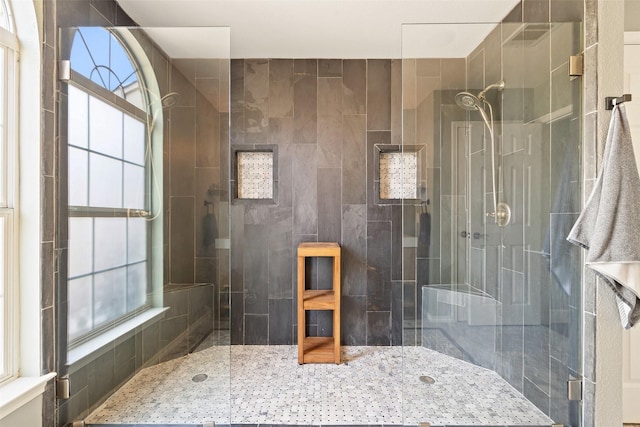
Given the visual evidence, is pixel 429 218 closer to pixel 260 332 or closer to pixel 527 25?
pixel 527 25

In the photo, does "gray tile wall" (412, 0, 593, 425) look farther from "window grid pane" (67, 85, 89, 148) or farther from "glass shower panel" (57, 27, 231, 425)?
"window grid pane" (67, 85, 89, 148)

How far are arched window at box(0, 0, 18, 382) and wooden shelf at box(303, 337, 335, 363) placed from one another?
5.44 ft

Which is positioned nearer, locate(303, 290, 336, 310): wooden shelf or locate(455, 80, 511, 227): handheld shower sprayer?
locate(455, 80, 511, 227): handheld shower sprayer

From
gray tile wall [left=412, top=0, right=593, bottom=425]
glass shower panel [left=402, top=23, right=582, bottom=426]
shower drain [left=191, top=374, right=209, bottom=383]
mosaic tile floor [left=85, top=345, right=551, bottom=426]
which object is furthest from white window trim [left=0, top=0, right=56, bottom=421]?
gray tile wall [left=412, top=0, right=593, bottom=425]

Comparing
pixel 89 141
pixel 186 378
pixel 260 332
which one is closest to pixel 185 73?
pixel 89 141

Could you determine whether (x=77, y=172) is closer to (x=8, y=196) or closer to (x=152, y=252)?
(x=8, y=196)

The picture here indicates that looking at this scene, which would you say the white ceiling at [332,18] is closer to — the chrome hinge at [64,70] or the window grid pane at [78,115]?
the chrome hinge at [64,70]

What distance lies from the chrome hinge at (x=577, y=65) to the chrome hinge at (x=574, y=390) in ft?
4.77

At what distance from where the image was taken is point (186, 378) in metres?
1.56

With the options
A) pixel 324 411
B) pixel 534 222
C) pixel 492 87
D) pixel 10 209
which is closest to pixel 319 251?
pixel 324 411

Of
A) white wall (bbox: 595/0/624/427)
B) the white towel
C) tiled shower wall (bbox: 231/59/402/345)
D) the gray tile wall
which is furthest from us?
tiled shower wall (bbox: 231/59/402/345)

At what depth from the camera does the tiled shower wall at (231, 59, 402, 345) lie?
2.61 m

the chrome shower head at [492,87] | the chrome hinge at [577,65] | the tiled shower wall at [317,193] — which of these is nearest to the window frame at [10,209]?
the tiled shower wall at [317,193]

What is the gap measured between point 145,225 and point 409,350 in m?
1.52
